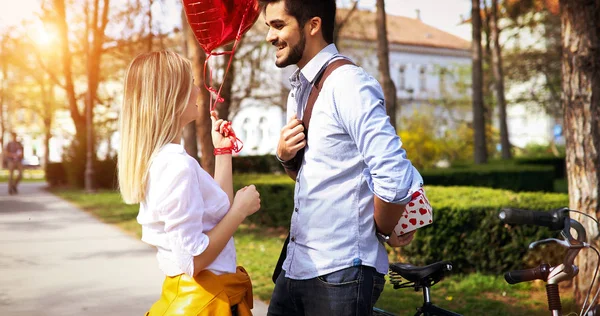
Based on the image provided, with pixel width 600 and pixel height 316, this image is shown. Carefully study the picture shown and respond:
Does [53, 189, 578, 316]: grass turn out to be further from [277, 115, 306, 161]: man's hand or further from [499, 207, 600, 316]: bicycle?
[277, 115, 306, 161]: man's hand

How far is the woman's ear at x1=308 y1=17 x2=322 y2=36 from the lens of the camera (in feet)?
8.21

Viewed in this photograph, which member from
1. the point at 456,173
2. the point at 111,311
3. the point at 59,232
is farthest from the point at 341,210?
the point at 456,173

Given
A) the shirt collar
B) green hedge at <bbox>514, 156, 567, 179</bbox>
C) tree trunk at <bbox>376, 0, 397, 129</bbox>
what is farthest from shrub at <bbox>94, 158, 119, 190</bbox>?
the shirt collar

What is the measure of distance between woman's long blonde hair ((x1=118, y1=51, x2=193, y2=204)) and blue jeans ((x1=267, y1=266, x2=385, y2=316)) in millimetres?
662

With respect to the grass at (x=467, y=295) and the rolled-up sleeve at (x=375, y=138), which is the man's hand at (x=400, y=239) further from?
the grass at (x=467, y=295)

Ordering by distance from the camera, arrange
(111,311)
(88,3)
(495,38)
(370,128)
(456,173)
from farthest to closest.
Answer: (88,3), (495,38), (456,173), (111,311), (370,128)

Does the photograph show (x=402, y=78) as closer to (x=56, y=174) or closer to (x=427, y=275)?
(x=56, y=174)

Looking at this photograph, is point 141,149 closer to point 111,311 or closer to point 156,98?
point 156,98

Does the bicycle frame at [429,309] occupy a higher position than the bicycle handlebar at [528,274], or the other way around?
the bicycle handlebar at [528,274]

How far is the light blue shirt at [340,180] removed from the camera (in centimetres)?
227

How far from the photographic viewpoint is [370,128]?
2.23m

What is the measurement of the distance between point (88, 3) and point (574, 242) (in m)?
27.3

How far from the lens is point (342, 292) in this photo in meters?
2.36

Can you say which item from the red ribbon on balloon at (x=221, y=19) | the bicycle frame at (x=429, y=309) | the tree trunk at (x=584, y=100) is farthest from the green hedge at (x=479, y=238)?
the red ribbon on balloon at (x=221, y=19)
